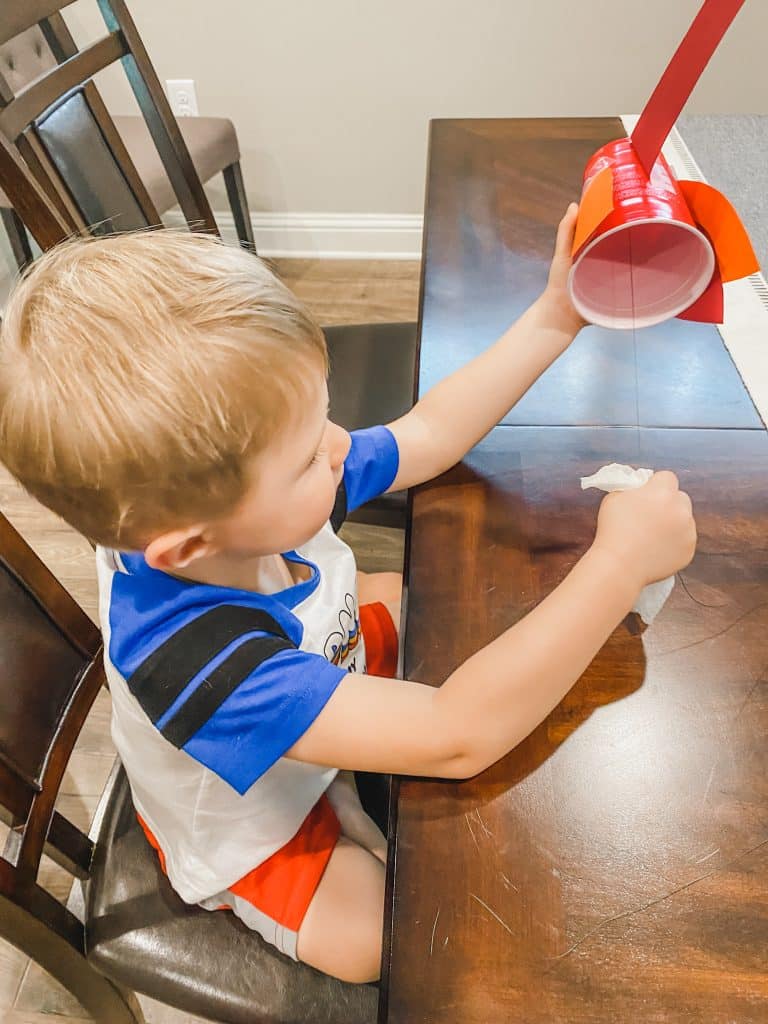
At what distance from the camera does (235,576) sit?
64 cm

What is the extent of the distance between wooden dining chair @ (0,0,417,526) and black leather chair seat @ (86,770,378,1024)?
1.86 feet

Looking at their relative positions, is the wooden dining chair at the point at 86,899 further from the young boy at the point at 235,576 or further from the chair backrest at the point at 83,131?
the chair backrest at the point at 83,131

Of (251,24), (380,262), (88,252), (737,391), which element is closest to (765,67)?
(380,262)

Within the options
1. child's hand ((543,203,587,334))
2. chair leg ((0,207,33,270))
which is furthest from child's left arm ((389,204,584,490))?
chair leg ((0,207,33,270))

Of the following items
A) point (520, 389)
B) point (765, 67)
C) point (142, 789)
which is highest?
point (520, 389)

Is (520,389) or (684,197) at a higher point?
(684,197)

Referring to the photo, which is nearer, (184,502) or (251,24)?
(184,502)

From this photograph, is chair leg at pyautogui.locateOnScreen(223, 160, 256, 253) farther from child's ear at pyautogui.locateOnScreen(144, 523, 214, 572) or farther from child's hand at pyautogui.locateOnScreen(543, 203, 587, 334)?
child's ear at pyautogui.locateOnScreen(144, 523, 214, 572)

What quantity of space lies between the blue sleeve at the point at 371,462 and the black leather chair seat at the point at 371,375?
33 centimetres

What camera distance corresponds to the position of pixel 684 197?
65 cm

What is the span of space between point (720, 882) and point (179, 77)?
247 cm

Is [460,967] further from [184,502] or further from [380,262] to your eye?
[380,262]

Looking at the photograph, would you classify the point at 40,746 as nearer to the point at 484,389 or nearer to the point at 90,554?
the point at 484,389

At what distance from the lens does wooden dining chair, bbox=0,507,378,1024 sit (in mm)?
677
